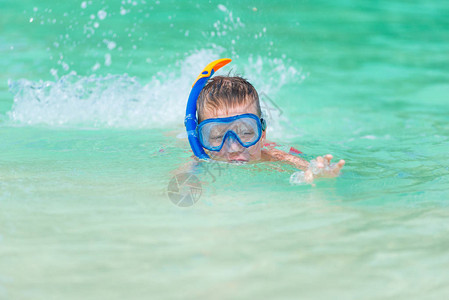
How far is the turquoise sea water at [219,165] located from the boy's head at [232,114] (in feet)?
0.50

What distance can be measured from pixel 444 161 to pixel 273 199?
5.91 feet

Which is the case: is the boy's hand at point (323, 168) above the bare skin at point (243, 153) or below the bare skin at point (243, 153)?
below

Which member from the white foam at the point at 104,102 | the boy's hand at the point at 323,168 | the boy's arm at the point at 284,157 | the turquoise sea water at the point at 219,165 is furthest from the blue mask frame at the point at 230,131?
the white foam at the point at 104,102

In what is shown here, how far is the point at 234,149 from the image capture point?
348cm

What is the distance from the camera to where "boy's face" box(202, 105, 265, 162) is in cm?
348

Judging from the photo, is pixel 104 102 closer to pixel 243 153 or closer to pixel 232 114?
pixel 232 114

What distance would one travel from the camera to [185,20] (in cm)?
970

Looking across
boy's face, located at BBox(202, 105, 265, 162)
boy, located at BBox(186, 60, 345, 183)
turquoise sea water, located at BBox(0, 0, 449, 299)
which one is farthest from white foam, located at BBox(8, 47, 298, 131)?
boy's face, located at BBox(202, 105, 265, 162)

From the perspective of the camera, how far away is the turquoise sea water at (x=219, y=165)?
6.65 feet

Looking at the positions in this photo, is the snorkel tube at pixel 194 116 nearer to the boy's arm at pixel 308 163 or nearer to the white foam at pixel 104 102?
the boy's arm at pixel 308 163

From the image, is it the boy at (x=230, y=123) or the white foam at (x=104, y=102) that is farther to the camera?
the white foam at (x=104, y=102)

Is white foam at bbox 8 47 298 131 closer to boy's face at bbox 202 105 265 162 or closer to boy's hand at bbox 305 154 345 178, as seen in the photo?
boy's face at bbox 202 105 265 162

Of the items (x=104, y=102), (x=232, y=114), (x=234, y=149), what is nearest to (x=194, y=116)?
(x=232, y=114)

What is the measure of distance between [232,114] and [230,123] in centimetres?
14
